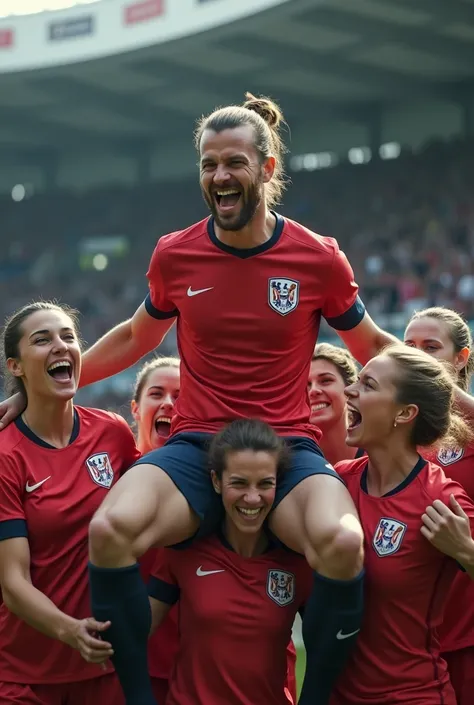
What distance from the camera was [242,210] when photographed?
357 centimetres

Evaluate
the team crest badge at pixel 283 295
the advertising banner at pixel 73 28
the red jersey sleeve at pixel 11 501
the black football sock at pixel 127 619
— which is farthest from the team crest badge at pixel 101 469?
the advertising banner at pixel 73 28

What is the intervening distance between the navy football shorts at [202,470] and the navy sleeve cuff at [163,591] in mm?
227

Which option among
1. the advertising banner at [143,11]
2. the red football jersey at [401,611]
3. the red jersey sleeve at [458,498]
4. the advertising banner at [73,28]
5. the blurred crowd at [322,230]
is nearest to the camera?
the red football jersey at [401,611]

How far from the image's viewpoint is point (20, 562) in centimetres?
346

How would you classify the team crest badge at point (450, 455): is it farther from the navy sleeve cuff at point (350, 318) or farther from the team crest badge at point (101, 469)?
the team crest badge at point (101, 469)

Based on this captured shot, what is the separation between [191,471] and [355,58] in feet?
58.1

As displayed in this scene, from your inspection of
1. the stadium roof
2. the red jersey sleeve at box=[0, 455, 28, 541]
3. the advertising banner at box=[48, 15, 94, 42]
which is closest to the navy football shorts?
the red jersey sleeve at box=[0, 455, 28, 541]

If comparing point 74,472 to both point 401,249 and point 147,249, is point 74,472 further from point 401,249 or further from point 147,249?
point 147,249

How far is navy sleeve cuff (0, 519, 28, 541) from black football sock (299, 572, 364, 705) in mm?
936

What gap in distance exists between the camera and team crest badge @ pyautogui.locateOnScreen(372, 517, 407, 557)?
11.1 feet

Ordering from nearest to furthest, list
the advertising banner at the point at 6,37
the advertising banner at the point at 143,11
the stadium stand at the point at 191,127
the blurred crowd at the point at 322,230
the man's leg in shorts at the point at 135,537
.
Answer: the man's leg in shorts at the point at 135,537 < the blurred crowd at the point at 322,230 < the stadium stand at the point at 191,127 < the advertising banner at the point at 143,11 < the advertising banner at the point at 6,37

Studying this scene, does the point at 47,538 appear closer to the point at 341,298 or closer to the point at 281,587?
the point at 281,587

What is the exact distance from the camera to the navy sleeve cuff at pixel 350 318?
3.86 m

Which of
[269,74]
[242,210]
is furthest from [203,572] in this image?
[269,74]
